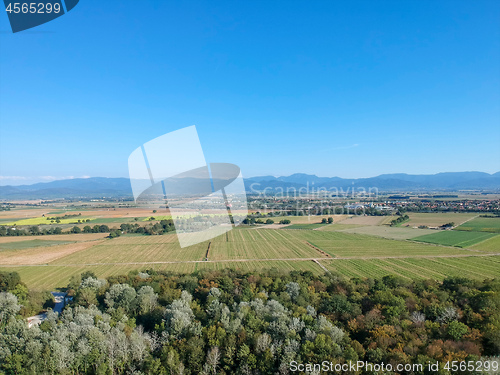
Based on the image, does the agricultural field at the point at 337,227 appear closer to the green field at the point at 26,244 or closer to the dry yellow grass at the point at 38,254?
the dry yellow grass at the point at 38,254

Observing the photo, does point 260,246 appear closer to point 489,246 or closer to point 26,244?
point 489,246

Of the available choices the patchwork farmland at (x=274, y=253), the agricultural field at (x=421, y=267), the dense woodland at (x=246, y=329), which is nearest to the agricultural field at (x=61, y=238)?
the patchwork farmland at (x=274, y=253)

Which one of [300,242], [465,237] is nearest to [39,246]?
[300,242]

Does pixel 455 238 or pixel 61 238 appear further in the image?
pixel 61 238

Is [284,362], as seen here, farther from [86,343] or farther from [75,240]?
[75,240]

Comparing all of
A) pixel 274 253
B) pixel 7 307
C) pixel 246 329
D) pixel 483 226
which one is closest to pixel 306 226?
pixel 274 253
